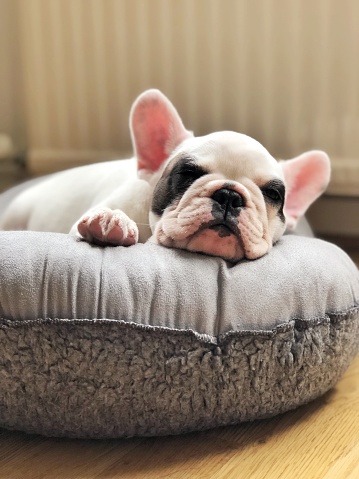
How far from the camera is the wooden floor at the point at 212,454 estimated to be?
3.22 feet

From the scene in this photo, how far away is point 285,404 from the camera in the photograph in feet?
3.62

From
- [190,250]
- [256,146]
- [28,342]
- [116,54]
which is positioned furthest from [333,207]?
[28,342]

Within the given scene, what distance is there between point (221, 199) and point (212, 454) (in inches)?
16.8

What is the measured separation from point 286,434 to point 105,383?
31 cm

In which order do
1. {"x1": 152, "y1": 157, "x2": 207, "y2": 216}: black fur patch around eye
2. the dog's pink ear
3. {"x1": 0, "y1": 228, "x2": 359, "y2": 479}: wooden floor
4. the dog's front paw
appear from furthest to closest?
the dog's pink ear
{"x1": 152, "y1": 157, "x2": 207, "y2": 216}: black fur patch around eye
the dog's front paw
{"x1": 0, "y1": 228, "x2": 359, "y2": 479}: wooden floor

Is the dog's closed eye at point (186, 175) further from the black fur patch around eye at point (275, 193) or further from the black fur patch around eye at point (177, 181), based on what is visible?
the black fur patch around eye at point (275, 193)

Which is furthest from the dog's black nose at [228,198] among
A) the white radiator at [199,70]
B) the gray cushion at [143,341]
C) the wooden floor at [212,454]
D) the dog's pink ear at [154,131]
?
the white radiator at [199,70]

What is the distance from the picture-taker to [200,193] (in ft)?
3.95

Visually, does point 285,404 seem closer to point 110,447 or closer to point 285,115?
point 110,447

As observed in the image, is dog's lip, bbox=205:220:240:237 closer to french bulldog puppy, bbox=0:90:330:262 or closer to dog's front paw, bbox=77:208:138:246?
french bulldog puppy, bbox=0:90:330:262

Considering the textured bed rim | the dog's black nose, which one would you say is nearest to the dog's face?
the dog's black nose

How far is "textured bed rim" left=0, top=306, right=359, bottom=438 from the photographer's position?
992 mm

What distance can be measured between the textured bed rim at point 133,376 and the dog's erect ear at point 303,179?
43 centimetres

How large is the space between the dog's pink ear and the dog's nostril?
0.24 m
